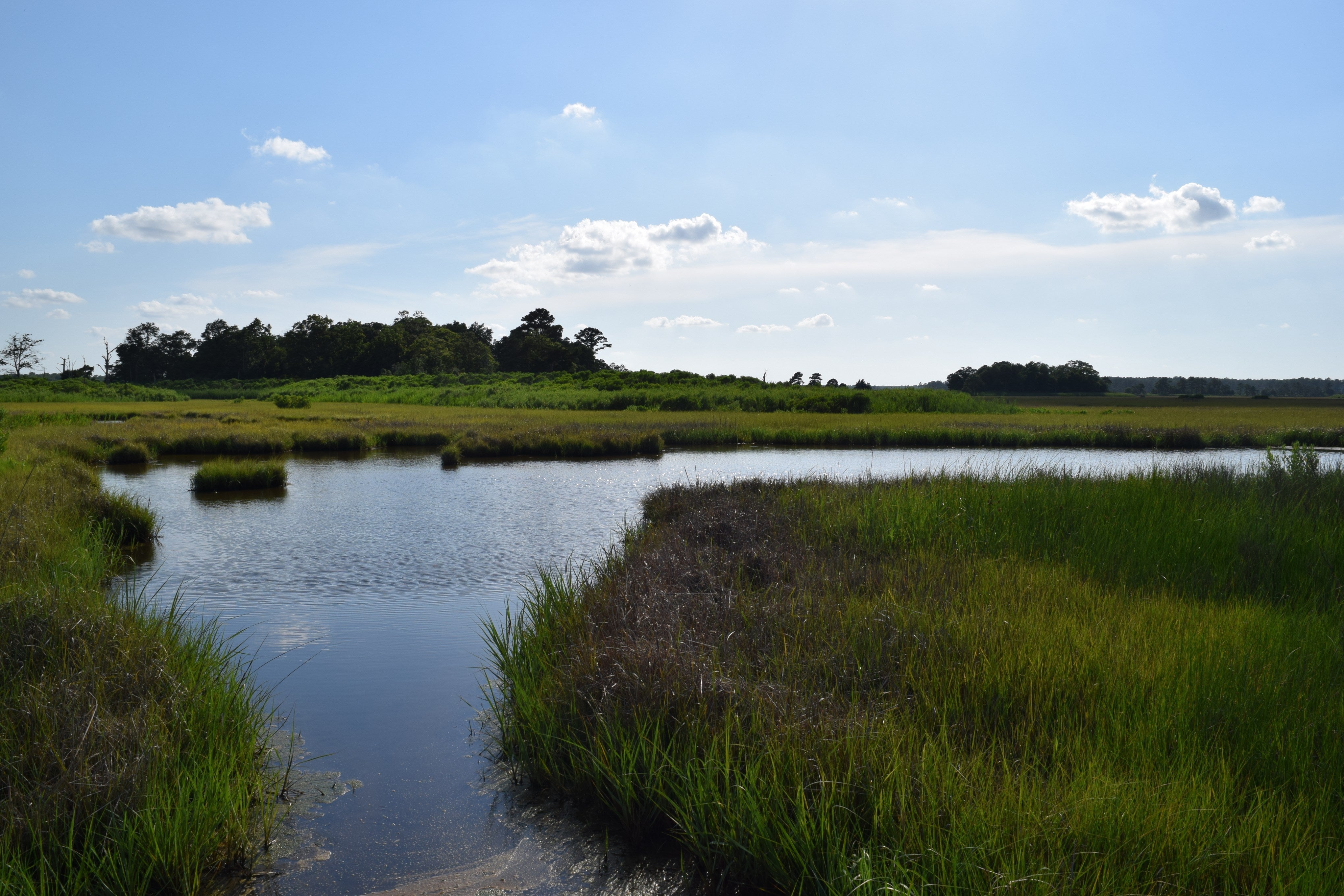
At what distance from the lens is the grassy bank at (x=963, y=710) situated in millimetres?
3096

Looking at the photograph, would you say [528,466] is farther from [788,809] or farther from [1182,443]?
[1182,443]

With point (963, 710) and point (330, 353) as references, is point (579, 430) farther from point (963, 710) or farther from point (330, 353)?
point (330, 353)

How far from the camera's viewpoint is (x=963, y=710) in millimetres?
4375

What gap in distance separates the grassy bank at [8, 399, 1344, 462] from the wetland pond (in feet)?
15.7

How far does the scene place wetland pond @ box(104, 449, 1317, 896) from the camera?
13.7ft

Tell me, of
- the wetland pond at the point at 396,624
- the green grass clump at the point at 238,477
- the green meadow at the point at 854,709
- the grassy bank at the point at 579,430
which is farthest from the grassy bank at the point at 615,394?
the green meadow at the point at 854,709

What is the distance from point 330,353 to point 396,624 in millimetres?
86175

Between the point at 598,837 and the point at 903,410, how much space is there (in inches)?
2048

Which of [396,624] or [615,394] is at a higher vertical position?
[615,394]

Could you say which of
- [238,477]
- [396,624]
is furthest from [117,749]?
[238,477]

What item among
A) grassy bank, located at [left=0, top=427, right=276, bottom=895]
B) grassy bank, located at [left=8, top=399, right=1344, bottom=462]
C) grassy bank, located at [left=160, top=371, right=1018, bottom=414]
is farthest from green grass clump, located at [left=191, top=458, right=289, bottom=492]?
grassy bank, located at [left=160, top=371, right=1018, bottom=414]

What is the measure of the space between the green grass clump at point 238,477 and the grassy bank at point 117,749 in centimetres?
1316

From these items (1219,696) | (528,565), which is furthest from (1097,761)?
(528,565)

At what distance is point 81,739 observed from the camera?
3.73m
